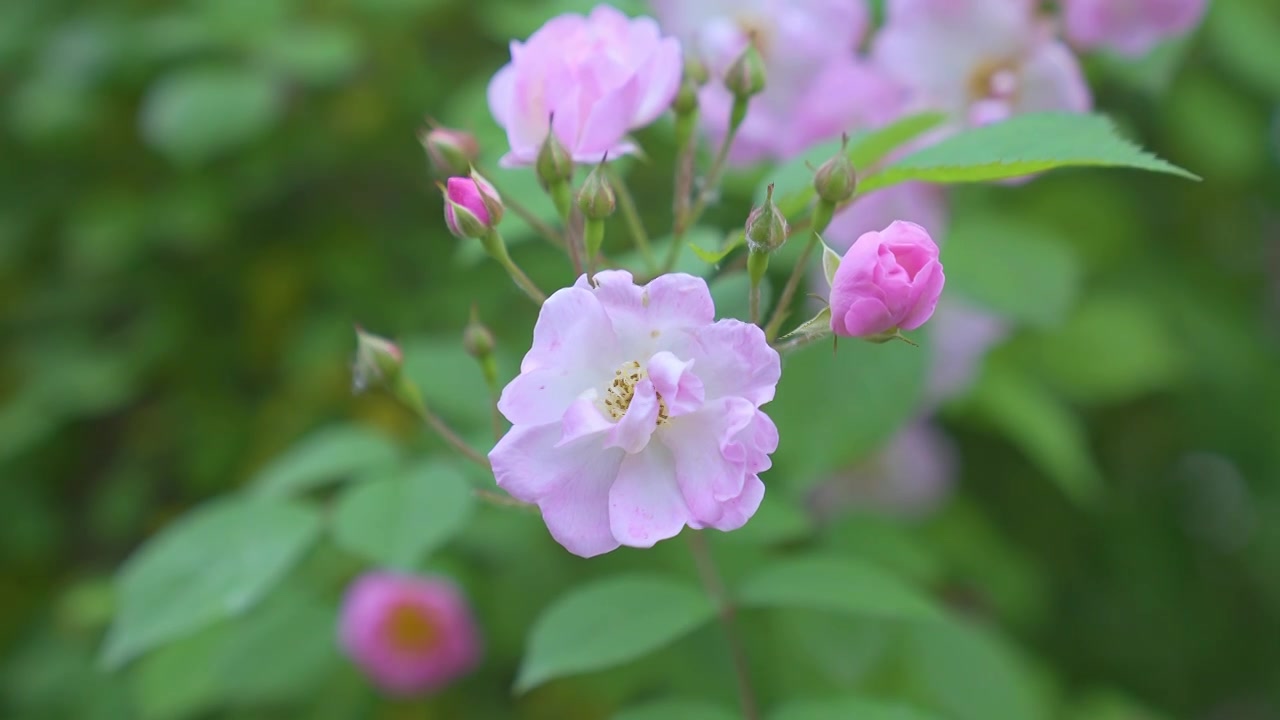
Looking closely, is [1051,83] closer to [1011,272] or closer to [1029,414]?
[1011,272]

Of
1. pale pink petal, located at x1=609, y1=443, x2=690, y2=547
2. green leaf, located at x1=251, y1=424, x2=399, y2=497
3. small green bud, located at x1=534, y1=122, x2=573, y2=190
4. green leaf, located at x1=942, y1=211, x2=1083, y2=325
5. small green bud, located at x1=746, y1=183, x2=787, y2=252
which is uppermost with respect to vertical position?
small green bud, located at x1=746, y1=183, x2=787, y2=252

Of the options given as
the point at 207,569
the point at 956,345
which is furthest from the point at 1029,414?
the point at 207,569

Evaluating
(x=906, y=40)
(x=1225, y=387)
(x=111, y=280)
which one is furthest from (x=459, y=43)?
(x=1225, y=387)

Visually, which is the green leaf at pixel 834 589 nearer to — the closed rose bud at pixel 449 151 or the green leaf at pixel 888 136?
the green leaf at pixel 888 136

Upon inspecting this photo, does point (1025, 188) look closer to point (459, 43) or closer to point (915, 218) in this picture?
point (915, 218)

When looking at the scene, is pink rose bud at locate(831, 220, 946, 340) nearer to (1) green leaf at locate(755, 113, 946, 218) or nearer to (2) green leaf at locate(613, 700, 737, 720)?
(1) green leaf at locate(755, 113, 946, 218)

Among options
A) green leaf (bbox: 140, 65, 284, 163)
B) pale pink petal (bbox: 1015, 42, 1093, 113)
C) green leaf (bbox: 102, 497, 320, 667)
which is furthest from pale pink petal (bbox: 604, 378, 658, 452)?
green leaf (bbox: 140, 65, 284, 163)

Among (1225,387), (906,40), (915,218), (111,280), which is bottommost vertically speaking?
(111,280)
